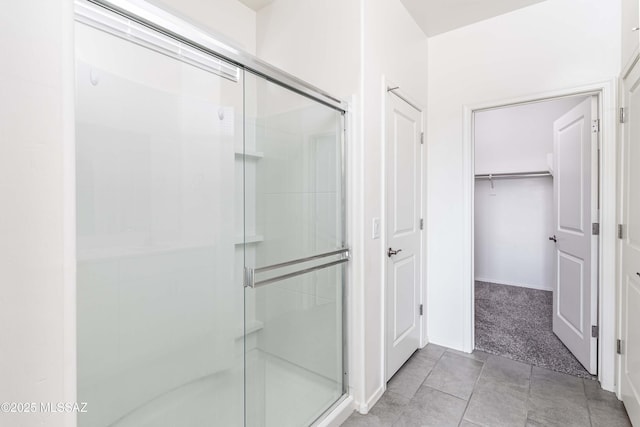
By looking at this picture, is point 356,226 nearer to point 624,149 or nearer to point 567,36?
point 624,149

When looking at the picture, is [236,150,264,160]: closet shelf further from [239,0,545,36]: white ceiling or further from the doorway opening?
the doorway opening

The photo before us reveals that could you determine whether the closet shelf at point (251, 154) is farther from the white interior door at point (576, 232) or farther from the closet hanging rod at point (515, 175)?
the closet hanging rod at point (515, 175)

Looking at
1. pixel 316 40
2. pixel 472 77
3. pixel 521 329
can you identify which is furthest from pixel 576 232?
pixel 316 40

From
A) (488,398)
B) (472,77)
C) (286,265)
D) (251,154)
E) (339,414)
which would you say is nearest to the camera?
(251,154)

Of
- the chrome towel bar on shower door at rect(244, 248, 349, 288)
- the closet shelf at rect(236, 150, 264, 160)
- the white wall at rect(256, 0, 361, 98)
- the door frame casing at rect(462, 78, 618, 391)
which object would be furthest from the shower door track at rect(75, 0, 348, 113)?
the door frame casing at rect(462, 78, 618, 391)

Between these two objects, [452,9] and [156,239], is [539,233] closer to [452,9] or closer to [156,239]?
[452,9]

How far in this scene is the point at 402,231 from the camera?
2.40 m

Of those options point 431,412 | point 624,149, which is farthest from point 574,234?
point 431,412

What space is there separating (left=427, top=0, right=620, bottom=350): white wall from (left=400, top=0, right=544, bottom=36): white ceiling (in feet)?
0.23

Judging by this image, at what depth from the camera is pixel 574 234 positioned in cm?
246

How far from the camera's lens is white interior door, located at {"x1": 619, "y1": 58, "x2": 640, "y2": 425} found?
1.69 metres

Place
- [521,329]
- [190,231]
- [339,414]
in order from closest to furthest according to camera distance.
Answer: [190,231], [339,414], [521,329]

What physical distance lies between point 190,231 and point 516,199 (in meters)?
4.64

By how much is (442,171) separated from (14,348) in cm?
280
